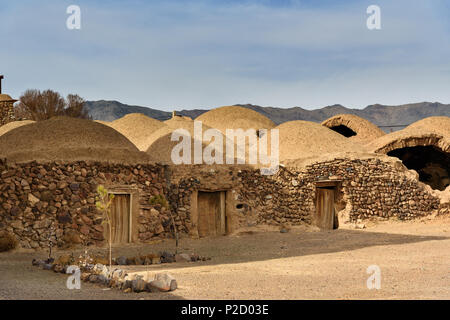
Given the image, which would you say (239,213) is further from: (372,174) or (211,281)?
(211,281)

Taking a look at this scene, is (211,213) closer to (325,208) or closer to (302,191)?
(302,191)

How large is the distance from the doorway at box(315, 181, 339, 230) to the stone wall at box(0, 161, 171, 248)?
6.72m

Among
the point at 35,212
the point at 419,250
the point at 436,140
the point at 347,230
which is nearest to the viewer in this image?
the point at 419,250

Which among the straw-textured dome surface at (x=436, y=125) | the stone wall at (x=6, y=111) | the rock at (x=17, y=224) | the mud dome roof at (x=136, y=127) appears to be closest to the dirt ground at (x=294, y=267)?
the rock at (x=17, y=224)

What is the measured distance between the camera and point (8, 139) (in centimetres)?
1786

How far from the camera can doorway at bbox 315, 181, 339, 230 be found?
20.9 metres

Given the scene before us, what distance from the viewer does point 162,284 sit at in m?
9.17

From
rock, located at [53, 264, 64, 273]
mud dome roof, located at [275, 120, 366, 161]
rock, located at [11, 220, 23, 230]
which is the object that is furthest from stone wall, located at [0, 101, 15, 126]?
rock, located at [53, 264, 64, 273]

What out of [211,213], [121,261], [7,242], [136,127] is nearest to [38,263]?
[121,261]

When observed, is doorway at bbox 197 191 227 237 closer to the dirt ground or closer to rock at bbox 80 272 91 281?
the dirt ground

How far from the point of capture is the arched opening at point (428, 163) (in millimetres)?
26562

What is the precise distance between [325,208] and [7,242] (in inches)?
436
